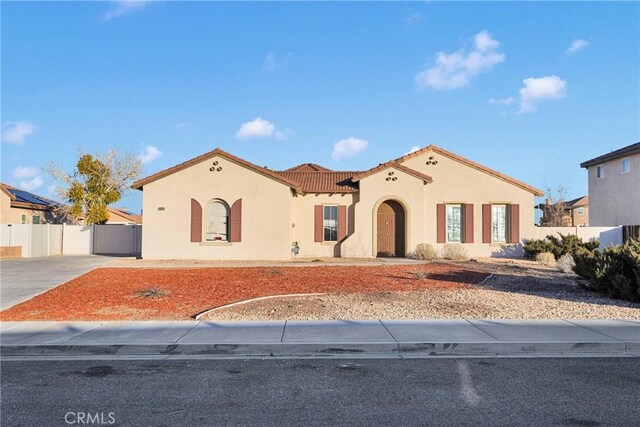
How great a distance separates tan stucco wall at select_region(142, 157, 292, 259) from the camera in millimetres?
21812

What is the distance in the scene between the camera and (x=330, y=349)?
25.1ft

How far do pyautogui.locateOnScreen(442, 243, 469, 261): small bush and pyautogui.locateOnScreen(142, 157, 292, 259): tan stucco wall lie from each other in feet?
23.3

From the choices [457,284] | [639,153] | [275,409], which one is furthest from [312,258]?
[639,153]

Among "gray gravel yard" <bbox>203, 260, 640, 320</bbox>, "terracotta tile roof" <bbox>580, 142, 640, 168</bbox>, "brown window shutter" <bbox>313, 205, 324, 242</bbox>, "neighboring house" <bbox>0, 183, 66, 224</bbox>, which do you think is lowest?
"gray gravel yard" <bbox>203, 260, 640, 320</bbox>

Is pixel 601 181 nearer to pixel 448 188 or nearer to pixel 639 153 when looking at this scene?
pixel 639 153

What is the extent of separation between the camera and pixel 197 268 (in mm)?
18031

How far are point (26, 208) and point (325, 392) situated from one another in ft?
107

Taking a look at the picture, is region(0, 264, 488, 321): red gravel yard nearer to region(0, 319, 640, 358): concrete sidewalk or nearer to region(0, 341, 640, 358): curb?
region(0, 319, 640, 358): concrete sidewalk

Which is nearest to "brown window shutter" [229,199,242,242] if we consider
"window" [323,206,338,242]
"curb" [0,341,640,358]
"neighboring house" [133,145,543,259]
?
"neighboring house" [133,145,543,259]

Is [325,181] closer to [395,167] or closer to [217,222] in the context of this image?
[395,167]

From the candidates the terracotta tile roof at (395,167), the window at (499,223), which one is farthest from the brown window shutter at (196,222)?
the window at (499,223)

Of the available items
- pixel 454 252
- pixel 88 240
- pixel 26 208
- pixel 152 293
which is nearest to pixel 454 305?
pixel 152 293

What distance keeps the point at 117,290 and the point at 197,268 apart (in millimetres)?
4737

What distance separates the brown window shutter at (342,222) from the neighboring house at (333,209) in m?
0.05
